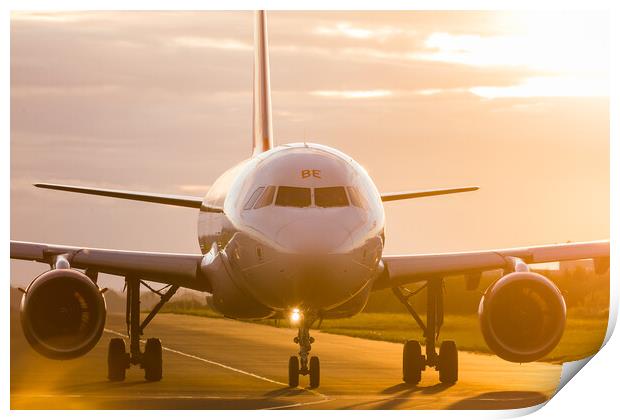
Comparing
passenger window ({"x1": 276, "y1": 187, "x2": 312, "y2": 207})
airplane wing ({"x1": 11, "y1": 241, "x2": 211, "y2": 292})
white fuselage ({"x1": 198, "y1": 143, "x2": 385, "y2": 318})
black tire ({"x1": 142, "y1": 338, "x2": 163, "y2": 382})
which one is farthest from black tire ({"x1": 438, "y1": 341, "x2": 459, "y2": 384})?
passenger window ({"x1": 276, "y1": 187, "x2": 312, "y2": 207})

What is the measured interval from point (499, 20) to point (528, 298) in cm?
417

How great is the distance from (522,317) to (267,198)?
4.33 meters

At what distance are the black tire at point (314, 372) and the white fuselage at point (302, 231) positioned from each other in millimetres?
1391

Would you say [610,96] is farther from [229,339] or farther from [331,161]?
[229,339]

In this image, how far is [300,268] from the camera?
59.4 ft

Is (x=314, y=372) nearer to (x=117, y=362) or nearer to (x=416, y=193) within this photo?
(x=416, y=193)

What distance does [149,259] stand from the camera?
23438 mm

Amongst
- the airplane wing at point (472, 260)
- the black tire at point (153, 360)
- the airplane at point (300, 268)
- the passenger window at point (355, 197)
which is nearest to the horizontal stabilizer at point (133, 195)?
the airplane at point (300, 268)

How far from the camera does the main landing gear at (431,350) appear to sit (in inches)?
971

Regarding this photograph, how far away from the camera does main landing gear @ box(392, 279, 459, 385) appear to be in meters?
24.7

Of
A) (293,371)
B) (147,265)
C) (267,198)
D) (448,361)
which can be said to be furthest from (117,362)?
(267,198)

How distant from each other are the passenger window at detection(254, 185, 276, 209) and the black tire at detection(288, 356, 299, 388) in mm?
4412

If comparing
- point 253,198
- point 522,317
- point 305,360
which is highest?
point 253,198

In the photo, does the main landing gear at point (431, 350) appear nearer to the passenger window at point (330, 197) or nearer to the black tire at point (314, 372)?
the black tire at point (314, 372)
